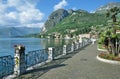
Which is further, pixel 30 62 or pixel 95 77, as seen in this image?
pixel 30 62

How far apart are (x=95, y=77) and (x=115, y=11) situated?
44.2 feet

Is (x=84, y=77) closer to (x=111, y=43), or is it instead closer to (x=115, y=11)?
(x=111, y=43)

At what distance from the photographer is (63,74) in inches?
505

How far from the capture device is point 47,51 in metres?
20.6

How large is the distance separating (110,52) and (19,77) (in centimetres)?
1423

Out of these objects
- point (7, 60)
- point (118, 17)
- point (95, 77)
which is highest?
point (118, 17)

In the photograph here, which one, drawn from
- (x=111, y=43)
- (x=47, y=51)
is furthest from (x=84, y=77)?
(x=111, y=43)

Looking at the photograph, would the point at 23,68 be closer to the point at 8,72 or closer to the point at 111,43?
the point at 8,72

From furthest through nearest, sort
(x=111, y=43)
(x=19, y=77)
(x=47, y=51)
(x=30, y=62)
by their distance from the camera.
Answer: (x=111, y=43), (x=47, y=51), (x=30, y=62), (x=19, y=77)

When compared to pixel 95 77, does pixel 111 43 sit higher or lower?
higher

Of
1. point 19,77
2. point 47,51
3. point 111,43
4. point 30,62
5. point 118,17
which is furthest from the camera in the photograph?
point 118,17

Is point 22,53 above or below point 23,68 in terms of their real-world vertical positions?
above

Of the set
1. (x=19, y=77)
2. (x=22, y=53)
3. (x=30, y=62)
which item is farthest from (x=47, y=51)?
(x=19, y=77)

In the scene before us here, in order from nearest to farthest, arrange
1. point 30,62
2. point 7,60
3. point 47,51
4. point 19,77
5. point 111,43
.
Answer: point 19,77
point 7,60
point 30,62
point 47,51
point 111,43
